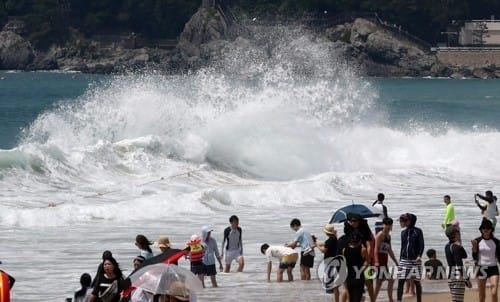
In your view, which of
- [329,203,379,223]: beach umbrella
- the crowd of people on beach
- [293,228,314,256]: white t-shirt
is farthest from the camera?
[293,228,314,256]: white t-shirt

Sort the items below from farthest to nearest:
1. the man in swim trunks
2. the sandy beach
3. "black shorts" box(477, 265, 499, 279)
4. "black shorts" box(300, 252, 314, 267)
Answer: "black shorts" box(300, 252, 314, 267), the man in swim trunks, the sandy beach, "black shorts" box(477, 265, 499, 279)

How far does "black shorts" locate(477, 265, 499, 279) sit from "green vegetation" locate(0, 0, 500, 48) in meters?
137

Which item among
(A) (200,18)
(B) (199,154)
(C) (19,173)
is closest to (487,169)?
→ (B) (199,154)

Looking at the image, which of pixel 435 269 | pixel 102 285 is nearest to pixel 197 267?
pixel 435 269

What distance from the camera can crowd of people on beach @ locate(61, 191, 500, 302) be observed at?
38.7 feet

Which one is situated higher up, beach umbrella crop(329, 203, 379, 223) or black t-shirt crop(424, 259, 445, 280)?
beach umbrella crop(329, 203, 379, 223)

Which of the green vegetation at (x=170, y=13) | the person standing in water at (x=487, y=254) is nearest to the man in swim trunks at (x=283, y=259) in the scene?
the person standing in water at (x=487, y=254)

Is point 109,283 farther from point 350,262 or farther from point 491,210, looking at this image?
point 491,210

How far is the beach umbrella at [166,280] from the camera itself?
11.3 metres

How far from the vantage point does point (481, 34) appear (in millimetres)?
151125

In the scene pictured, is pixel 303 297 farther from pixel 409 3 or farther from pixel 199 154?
pixel 409 3

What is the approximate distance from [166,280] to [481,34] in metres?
143

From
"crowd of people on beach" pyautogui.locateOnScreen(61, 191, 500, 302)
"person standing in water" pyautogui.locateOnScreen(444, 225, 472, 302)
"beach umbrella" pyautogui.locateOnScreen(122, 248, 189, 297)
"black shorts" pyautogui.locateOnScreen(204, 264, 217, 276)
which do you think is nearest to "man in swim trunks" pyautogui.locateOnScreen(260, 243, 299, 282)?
A: "crowd of people on beach" pyautogui.locateOnScreen(61, 191, 500, 302)

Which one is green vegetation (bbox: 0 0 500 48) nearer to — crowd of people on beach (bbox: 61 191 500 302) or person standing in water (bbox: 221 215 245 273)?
person standing in water (bbox: 221 215 245 273)
